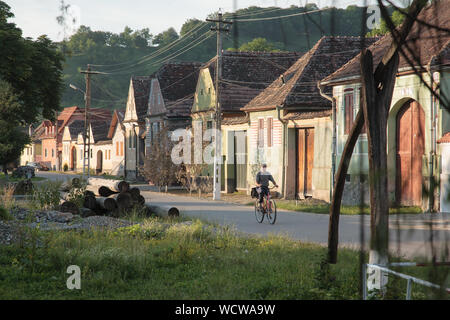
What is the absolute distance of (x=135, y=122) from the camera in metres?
54.5

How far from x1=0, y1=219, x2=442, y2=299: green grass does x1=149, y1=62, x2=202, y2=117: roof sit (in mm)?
32503

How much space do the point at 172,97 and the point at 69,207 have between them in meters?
29.1

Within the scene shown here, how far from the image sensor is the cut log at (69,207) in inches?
726

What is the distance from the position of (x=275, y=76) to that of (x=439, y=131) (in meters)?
18.3

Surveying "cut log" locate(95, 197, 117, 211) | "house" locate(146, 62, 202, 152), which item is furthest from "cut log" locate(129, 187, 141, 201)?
"house" locate(146, 62, 202, 152)

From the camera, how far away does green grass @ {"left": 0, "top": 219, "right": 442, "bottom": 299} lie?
7836 mm

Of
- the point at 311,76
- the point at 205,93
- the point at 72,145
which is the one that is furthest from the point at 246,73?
the point at 72,145

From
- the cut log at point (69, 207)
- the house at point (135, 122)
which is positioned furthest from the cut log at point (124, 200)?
the house at point (135, 122)

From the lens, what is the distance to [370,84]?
623 centimetres

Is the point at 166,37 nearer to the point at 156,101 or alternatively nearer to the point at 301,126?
the point at 156,101

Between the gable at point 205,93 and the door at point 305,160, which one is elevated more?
the gable at point 205,93

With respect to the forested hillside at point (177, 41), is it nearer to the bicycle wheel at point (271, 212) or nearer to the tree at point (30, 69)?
the tree at point (30, 69)

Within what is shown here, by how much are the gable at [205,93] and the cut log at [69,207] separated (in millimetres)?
19701
